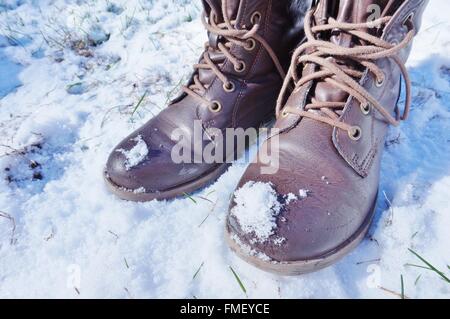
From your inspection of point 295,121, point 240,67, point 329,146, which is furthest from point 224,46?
point 329,146

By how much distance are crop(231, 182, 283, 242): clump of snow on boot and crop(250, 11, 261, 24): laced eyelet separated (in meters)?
0.59

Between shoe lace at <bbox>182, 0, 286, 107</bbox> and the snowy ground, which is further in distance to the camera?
shoe lace at <bbox>182, 0, 286, 107</bbox>

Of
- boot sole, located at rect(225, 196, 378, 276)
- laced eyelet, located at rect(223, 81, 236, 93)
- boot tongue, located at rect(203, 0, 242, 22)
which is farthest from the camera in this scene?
laced eyelet, located at rect(223, 81, 236, 93)

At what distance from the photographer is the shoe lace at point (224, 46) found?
1383 mm

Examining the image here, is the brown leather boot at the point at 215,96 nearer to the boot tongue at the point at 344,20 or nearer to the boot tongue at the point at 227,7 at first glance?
the boot tongue at the point at 227,7

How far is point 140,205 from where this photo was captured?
4.55 ft

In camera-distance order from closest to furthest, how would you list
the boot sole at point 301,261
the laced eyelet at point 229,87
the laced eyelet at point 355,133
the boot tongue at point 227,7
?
the boot sole at point 301,261
the laced eyelet at point 355,133
the boot tongue at point 227,7
the laced eyelet at point 229,87

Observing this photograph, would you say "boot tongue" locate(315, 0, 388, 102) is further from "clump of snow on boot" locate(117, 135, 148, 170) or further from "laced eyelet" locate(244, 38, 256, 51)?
"clump of snow on boot" locate(117, 135, 148, 170)

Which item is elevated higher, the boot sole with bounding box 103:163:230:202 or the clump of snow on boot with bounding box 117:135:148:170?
the clump of snow on boot with bounding box 117:135:148:170

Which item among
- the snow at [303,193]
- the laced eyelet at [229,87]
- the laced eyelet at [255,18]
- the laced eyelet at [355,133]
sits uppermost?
the laced eyelet at [255,18]

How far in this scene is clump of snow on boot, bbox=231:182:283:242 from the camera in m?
1.10

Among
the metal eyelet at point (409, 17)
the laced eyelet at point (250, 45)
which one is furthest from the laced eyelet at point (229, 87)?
the metal eyelet at point (409, 17)

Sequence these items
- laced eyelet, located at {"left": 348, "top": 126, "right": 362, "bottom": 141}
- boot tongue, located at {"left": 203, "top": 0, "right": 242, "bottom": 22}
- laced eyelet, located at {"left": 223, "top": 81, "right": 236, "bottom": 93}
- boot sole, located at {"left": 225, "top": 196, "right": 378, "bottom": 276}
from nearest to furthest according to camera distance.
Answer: boot sole, located at {"left": 225, "top": 196, "right": 378, "bottom": 276} → laced eyelet, located at {"left": 348, "top": 126, "right": 362, "bottom": 141} → boot tongue, located at {"left": 203, "top": 0, "right": 242, "bottom": 22} → laced eyelet, located at {"left": 223, "top": 81, "right": 236, "bottom": 93}

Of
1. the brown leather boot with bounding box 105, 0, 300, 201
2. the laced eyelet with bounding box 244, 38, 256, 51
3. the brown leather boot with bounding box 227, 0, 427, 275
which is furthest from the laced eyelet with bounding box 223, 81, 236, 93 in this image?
the brown leather boot with bounding box 227, 0, 427, 275
